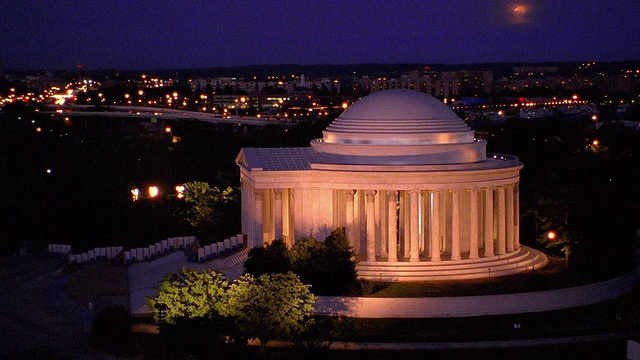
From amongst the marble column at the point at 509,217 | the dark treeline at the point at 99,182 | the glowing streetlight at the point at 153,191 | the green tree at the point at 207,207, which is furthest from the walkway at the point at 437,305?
the glowing streetlight at the point at 153,191

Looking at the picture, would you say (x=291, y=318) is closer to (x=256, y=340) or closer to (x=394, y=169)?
(x=256, y=340)

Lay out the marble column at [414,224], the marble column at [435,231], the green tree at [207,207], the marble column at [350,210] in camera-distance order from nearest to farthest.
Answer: the marble column at [414,224]
the marble column at [435,231]
the marble column at [350,210]
the green tree at [207,207]

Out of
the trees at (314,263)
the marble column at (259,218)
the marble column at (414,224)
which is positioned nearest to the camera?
the trees at (314,263)

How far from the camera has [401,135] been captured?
58219 mm

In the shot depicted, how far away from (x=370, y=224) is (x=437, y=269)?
15.5ft

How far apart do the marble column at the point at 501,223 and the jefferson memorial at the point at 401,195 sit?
0.22 ft

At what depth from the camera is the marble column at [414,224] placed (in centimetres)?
5500

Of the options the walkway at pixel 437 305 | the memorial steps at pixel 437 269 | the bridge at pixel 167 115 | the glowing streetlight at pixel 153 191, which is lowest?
the walkway at pixel 437 305

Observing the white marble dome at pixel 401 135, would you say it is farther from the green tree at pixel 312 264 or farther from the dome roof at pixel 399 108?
the green tree at pixel 312 264

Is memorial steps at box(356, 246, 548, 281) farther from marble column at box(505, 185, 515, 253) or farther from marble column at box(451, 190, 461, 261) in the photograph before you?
marble column at box(505, 185, 515, 253)

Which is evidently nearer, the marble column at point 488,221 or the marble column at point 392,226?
the marble column at point 392,226

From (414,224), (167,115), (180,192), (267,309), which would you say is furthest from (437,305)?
(167,115)

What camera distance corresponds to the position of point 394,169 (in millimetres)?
55188

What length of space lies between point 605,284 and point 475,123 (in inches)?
4364
